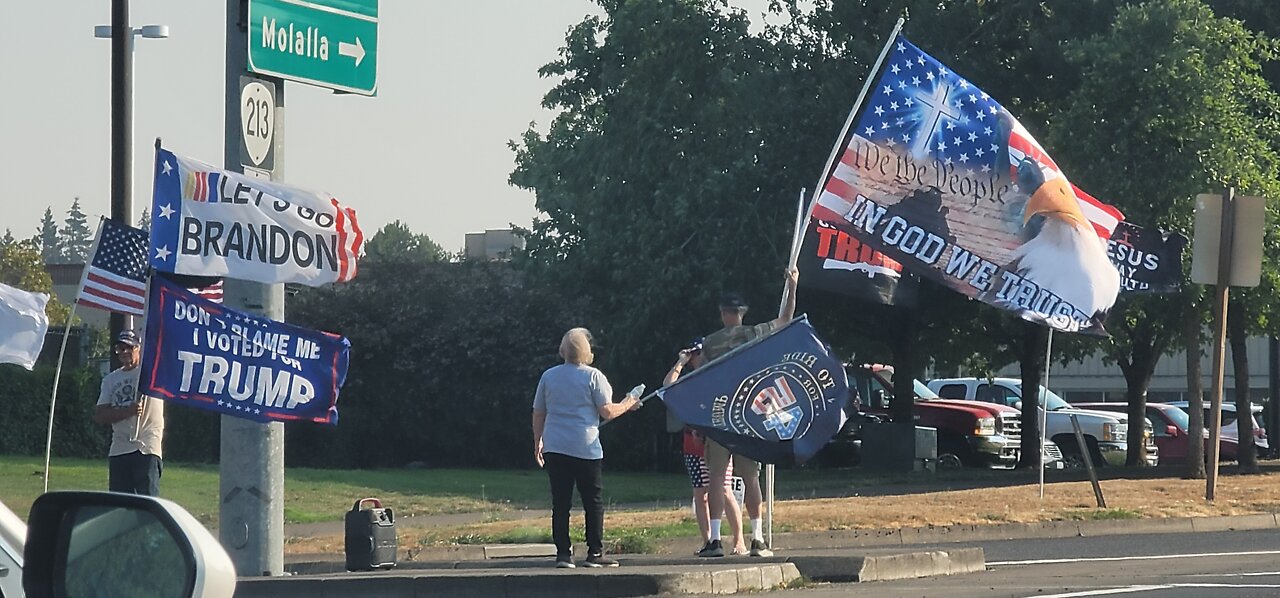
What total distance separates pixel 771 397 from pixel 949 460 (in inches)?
826

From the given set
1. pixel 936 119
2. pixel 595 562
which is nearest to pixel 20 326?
pixel 595 562

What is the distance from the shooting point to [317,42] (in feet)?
33.7

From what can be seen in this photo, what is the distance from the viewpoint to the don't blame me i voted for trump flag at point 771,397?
12477 millimetres

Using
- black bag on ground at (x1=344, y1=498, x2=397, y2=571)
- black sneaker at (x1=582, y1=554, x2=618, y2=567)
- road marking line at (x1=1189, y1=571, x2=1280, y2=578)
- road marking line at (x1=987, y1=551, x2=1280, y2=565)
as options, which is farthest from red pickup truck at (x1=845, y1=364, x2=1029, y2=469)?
black sneaker at (x1=582, y1=554, x2=618, y2=567)

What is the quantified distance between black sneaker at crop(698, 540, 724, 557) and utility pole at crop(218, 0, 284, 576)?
3229 millimetres

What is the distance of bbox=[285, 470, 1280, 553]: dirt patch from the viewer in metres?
16.5

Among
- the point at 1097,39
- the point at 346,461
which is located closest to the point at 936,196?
the point at 1097,39

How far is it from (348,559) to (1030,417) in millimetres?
20780

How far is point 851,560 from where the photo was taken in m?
12.2

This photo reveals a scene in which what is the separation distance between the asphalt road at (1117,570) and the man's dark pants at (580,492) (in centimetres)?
140

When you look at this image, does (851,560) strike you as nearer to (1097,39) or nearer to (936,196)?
(936,196)

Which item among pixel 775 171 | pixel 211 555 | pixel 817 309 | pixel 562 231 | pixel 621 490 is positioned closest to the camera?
pixel 211 555

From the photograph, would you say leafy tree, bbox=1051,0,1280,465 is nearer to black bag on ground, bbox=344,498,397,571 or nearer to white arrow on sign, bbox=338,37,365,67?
black bag on ground, bbox=344,498,397,571

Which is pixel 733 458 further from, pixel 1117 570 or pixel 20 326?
pixel 20 326
